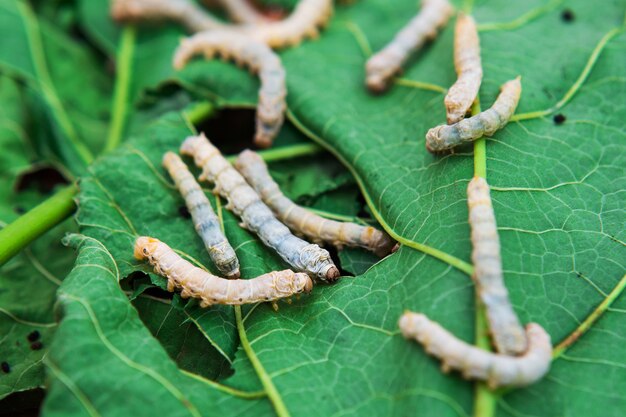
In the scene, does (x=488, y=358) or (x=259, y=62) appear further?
(x=259, y=62)

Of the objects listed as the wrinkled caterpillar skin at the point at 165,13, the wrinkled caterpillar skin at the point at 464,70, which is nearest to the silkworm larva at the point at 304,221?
the wrinkled caterpillar skin at the point at 464,70

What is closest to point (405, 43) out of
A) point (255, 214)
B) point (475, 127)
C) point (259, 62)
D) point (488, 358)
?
point (259, 62)

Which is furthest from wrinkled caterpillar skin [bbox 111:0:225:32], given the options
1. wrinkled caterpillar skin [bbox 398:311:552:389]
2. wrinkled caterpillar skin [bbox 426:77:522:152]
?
wrinkled caterpillar skin [bbox 398:311:552:389]

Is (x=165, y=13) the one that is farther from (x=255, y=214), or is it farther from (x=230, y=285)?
(x=230, y=285)

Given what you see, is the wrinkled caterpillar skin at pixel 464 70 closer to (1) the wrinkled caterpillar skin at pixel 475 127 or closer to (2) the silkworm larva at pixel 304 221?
(1) the wrinkled caterpillar skin at pixel 475 127

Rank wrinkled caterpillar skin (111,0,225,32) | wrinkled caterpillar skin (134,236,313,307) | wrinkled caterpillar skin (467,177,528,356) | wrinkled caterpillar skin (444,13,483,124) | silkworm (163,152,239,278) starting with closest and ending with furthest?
1. wrinkled caterpillar skin (467,177,528,356)
2. wrinkled caterpillar skin (134,236,313,307)
3. silkworm (163,152,239,278)
4. wrinkled caterpillar skin (444,13,483,124)
5. wrinkled caterpillar skin (111,0,225,32)

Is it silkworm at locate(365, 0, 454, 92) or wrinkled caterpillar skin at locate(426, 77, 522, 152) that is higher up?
silkworm at locate(365, 0, 454, 92)

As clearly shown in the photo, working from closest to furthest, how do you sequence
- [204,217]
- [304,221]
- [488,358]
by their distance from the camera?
[488,358], [204,217], [304,221]

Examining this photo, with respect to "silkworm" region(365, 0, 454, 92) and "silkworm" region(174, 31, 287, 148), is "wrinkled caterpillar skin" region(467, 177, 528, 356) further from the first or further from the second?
"silkworm" region(174, 31, 287, 148)
